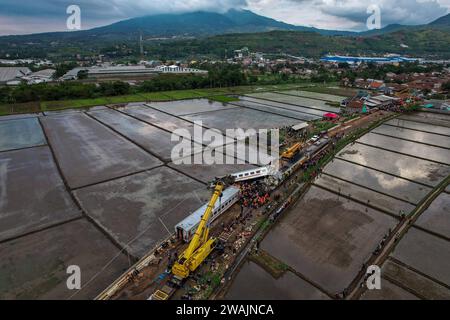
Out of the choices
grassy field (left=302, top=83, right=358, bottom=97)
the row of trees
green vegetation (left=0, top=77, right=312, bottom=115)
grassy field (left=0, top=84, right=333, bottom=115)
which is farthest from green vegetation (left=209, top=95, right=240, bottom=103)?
grassy field (left=302, top=83, right=358, bottom=97)

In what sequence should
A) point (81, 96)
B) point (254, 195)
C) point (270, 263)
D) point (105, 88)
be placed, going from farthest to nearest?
point (105, 88) < point (81, 96) < point (254, 195) < point (270, 263)

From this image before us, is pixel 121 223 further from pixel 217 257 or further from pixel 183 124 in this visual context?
pixel 183 124

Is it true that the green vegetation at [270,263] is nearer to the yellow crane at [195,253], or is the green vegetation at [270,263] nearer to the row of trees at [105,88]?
the yellow crane at [195,253]

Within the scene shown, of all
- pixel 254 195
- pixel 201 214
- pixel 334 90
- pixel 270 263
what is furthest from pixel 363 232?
pixel 334 90

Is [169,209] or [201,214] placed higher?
[201,214]

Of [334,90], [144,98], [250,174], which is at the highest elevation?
[334,90]

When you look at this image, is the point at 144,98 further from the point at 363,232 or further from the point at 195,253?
the point at 363,232

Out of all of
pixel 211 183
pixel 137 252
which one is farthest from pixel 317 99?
pixel 137 252
